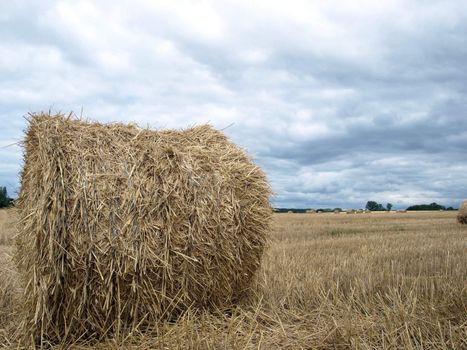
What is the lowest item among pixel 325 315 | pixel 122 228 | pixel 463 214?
pixel 325 315

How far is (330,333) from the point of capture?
12.5ft

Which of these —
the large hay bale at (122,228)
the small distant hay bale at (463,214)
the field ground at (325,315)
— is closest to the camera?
the field ground at (325,315)

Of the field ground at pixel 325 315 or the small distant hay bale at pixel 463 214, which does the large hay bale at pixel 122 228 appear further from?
the small distant hay bale at pixel 463 214

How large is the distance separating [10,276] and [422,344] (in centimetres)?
491

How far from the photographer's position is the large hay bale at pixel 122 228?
13.6ft

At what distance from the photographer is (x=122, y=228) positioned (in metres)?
4.21

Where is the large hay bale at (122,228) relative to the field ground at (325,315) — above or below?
above

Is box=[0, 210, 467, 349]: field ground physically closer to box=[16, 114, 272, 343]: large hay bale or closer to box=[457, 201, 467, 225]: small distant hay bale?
box=[16, 114, 272, 343]: large hay bale

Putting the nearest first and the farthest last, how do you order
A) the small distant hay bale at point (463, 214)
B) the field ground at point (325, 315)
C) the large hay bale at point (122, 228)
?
the field ground at point (325, 315) < the large hay bale at point (122, 228) < the small distant hay bale at point (463, 214)

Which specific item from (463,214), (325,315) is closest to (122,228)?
(325,315)

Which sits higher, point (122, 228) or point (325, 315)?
point (122, 228)

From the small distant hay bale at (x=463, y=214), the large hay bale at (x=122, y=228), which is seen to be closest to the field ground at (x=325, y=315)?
the large hay bale at (x=122, y=228)

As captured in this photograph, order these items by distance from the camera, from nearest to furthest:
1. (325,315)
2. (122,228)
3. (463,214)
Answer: (122,228)
(325,315)
(463,214)

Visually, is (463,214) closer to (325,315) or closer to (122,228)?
(325,315)
